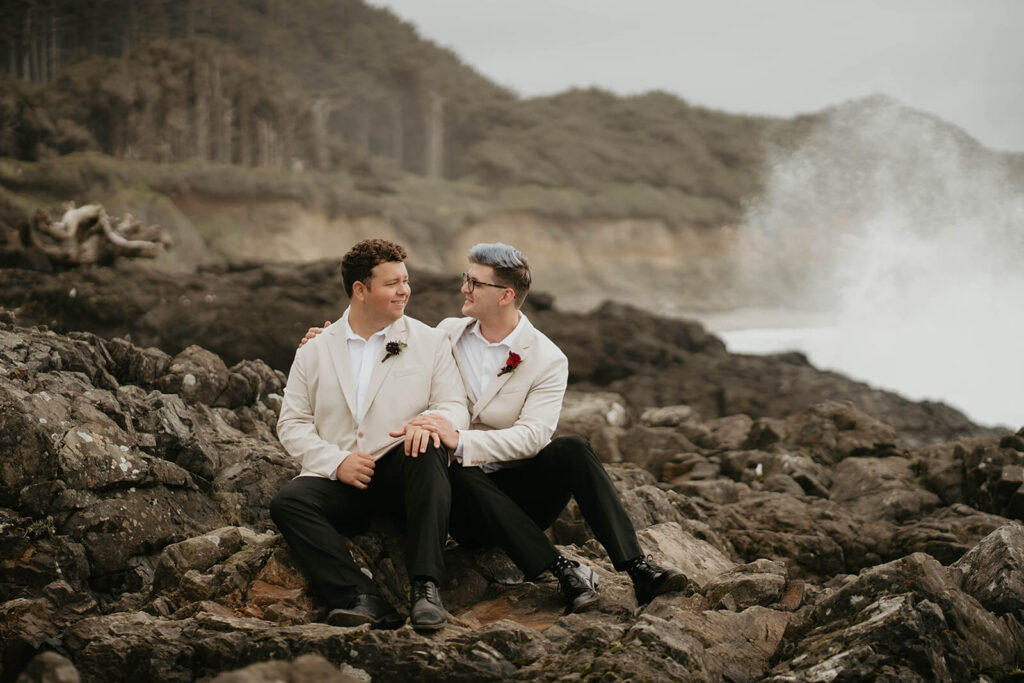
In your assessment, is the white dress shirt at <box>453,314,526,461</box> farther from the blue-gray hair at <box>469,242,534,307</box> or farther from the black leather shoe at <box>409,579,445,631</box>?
the black leather shoe at <box>409,579,445,631</box>

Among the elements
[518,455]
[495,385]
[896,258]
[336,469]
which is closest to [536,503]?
[518,455]

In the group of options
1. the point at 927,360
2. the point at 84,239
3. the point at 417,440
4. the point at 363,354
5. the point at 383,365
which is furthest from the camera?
the point at 927,360

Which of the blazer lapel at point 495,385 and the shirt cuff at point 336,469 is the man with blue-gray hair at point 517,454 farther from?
the shirt cuff at point 336,469

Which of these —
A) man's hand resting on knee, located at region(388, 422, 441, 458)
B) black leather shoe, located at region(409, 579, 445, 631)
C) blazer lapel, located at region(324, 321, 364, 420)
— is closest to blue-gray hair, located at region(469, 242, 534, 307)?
blazer lapel, located at region(324, 321, 364, 420)

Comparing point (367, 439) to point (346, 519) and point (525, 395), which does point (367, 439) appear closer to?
point (346, 519)

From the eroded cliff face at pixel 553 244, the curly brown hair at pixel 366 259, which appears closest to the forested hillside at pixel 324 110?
the eroded cliff face at pixel 553 244

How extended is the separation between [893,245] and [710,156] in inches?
474

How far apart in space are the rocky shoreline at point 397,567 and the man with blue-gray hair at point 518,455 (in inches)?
9.5

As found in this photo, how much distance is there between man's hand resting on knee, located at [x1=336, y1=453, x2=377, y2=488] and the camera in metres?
4.79

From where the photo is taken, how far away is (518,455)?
5047 mm

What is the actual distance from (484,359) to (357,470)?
1066mm

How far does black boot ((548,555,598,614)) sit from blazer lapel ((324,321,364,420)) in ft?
4.53

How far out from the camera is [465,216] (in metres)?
43.0

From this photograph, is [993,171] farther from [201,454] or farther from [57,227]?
[201,454]
